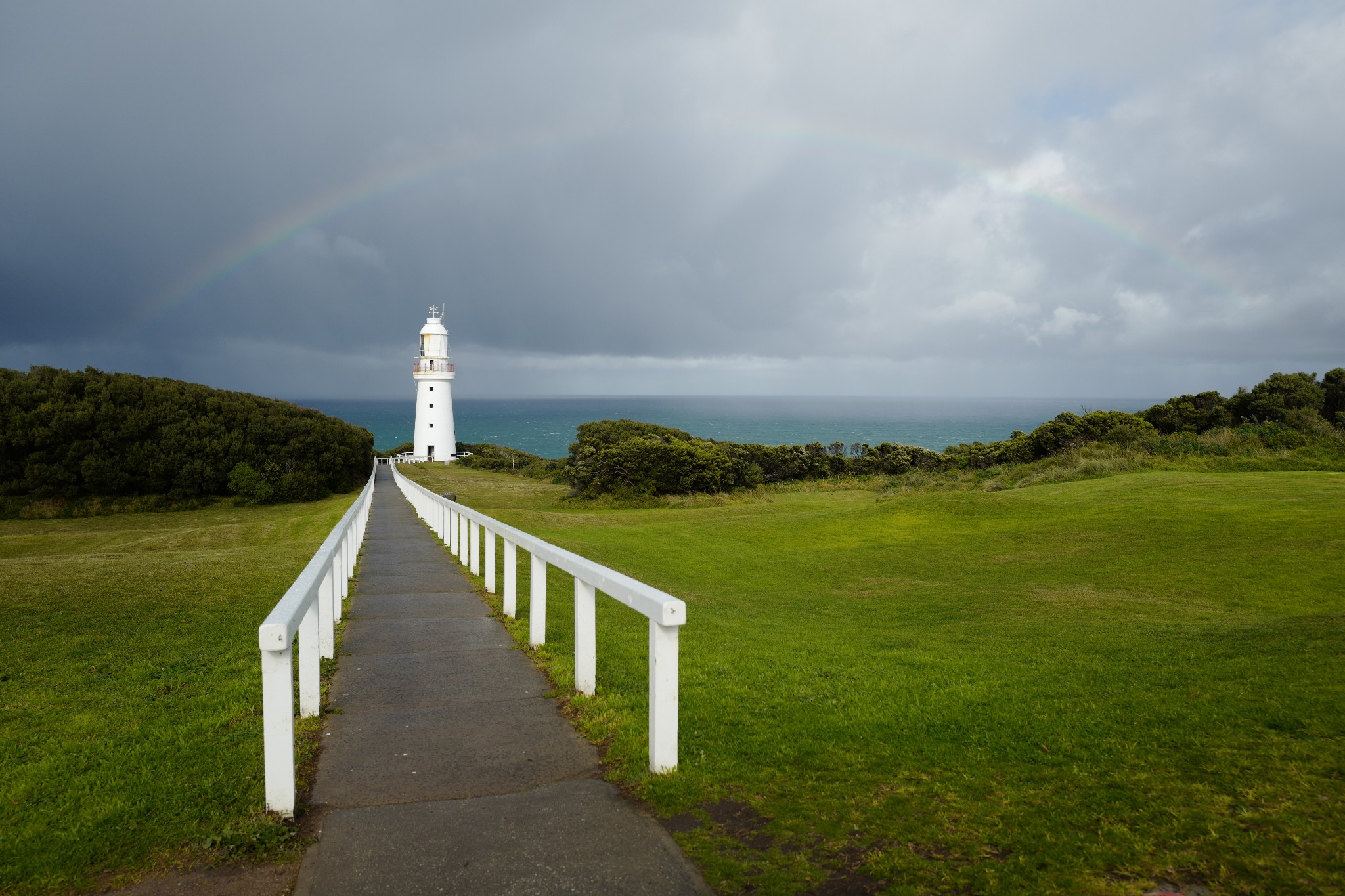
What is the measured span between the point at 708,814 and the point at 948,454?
152 ft

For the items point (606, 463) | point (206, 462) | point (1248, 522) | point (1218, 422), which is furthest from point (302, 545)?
point (1218, 422)

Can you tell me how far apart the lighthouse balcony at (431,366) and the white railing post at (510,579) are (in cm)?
6398

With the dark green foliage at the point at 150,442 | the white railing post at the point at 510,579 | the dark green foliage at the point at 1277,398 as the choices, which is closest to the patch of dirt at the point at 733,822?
the white railing post at the point at 510,579

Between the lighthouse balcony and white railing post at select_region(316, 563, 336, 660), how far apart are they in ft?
214

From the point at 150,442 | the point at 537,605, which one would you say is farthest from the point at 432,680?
the point at 150,442

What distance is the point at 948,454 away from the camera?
47.1 m

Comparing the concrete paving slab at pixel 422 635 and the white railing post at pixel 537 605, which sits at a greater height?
the white railing post at pixel 537 605

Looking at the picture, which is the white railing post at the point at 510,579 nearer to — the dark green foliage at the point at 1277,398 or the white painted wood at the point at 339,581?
the white painted wood at the point at 339,581

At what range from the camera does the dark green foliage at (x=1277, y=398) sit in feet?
110

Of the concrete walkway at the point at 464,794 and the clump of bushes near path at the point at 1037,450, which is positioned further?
the clump of bushes near path at the point at 1037,450

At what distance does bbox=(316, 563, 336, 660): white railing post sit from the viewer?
20.1ft

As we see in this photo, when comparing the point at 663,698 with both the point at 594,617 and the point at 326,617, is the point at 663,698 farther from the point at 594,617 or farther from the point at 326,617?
the point at 326,617

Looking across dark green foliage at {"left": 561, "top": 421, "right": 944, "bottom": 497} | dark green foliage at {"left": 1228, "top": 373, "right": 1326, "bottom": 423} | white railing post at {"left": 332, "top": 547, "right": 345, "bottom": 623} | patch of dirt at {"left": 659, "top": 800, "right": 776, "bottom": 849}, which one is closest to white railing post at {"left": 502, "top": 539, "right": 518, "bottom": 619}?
white railing post at {"left": 332, "top": 547, "right": 345, "bottom": 623}

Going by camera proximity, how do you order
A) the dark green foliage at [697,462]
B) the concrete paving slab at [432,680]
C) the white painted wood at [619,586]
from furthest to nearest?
the dark green foliage at [697,462]
the concrete paving slab at [432,680]
the white painted wood at [619,586]
